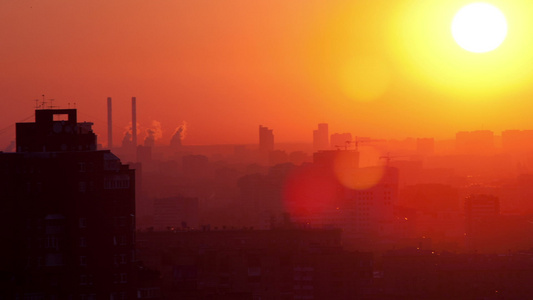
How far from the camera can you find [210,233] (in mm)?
52344

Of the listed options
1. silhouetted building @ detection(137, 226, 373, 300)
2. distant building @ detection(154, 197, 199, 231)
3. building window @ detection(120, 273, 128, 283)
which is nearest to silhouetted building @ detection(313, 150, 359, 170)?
distant building @ detection(154, 197, 199, 231)

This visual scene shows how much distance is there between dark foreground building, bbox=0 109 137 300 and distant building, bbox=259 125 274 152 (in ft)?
414

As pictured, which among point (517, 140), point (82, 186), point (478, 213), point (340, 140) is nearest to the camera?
point (82, 186)

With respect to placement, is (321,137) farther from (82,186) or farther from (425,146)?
(82,186)

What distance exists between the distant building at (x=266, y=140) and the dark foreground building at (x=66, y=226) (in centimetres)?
12629

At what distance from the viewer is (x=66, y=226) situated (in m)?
17.0

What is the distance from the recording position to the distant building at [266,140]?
145 meters

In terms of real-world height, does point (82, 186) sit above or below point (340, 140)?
below

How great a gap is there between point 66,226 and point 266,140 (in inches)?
5114

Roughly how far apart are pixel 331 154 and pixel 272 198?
12.9m

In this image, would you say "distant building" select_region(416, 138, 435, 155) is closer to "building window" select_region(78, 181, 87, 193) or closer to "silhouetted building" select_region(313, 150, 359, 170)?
"silhouetted building" select_region(313, 150, 359, 170)

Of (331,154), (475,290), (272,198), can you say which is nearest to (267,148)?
(331,154)

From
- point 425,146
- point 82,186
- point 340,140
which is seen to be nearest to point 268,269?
point 82,186

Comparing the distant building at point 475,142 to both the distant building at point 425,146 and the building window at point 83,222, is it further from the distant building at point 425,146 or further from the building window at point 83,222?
the building window at point 83,222
